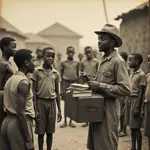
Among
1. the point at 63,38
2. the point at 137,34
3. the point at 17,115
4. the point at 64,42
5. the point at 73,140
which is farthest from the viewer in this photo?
the point at 63,38

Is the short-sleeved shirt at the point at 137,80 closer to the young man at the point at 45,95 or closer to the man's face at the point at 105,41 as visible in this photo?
the young man at the point at 45,95

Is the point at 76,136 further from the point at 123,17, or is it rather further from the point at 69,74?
the point at 123,17

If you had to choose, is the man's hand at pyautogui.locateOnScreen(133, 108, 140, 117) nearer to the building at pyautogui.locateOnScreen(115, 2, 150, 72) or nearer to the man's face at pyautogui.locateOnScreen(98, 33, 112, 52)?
the man's face at pyautogui.locateOnScreen(98, 33, 112, 52)

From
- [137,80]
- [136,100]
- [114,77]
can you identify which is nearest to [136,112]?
[136,100]

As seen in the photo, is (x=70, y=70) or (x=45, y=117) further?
(x=70, y=70)

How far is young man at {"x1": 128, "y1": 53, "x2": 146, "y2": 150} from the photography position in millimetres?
6117

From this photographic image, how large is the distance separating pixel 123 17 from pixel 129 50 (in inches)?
44.1

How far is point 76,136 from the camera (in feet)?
26.5

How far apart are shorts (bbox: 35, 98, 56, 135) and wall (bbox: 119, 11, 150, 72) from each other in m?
3.80

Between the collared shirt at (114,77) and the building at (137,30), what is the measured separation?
486cm

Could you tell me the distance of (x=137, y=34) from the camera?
9719 mm

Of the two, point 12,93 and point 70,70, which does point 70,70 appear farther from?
point 12,93

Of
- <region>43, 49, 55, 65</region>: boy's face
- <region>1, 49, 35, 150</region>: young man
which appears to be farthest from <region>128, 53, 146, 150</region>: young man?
<region>1, 49, 35, 150</region>: young man

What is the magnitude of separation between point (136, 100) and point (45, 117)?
1.72 m
